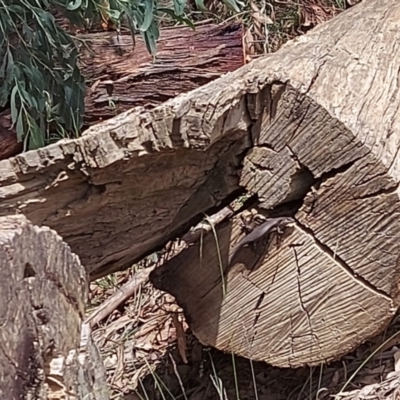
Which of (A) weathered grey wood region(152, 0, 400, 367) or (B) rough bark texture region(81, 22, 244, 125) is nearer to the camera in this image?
(A) weathered grey wood region(152, 0, 400, 367)

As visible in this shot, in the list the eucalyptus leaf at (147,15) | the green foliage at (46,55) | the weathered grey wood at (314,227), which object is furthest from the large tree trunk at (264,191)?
Result: the green foliage at (46,55)

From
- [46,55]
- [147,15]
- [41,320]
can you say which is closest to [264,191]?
[41,320]

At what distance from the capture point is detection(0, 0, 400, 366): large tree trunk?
5.30ft

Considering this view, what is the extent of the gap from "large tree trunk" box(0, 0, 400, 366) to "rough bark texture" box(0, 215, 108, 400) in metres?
0.30

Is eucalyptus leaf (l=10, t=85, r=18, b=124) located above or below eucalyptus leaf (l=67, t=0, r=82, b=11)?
below

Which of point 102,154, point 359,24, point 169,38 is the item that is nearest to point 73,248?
point 102,154

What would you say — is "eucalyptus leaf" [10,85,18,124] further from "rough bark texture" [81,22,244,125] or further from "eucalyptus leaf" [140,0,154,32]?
"rough bark texture" [81,22,244,125]

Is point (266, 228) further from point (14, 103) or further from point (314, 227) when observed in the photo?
point (14, 103)

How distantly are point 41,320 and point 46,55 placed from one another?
1.59 meters

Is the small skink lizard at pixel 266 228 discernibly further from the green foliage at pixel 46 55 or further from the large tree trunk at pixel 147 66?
the large tree trunk at pixel 147 66

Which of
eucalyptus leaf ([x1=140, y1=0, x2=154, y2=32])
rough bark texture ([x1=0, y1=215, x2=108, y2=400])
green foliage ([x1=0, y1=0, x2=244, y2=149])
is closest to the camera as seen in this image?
rough bark texture ([x1=0, y1=215, x2=108, y2=400])

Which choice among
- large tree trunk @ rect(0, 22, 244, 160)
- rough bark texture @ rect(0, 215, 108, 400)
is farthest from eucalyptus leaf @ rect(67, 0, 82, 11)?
rough bark texture @ rect(0, 215, 108, 400)

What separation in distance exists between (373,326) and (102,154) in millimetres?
639

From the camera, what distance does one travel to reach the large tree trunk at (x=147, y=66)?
315 centimetres
